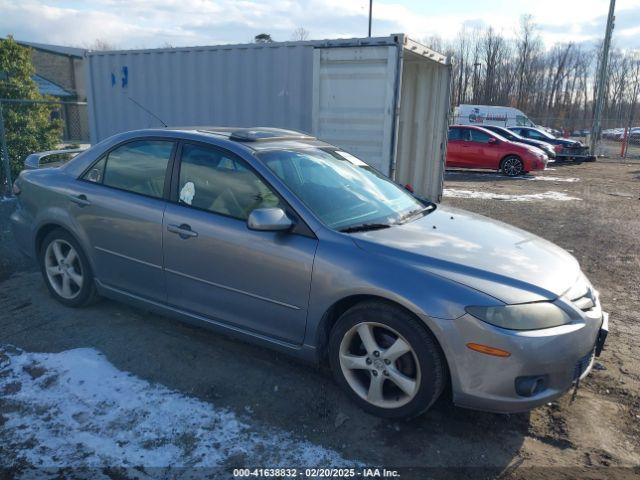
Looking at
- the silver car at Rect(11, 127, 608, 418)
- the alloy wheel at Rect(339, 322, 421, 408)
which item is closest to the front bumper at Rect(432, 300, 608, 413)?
the silver car at Rect(11, 127, 608, 418)

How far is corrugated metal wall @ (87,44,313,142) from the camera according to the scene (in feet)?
25.4

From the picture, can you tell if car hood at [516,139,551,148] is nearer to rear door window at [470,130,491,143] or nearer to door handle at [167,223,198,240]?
rear door window at [470,130,491,143]

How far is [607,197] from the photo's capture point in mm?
12508

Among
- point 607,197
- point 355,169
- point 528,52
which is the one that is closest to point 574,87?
point 528,52

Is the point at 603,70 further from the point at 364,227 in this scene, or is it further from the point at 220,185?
the point at 220,185

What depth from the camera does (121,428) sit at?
287 centimetres

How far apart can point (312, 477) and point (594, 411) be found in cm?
188

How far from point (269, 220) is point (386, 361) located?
108 cm

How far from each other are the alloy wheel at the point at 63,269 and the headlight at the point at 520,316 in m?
3.31

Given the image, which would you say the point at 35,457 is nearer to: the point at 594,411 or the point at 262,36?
the point at 594,411

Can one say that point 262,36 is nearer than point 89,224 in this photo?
No

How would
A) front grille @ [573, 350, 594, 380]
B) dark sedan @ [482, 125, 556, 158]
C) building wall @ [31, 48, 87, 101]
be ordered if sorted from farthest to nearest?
building wall @ [31, 48, 87, 101], dark sedan @ [482, 125, 556, 158], front grille @ [573, 350, 594, 380]

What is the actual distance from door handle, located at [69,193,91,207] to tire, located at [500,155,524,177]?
14.7m

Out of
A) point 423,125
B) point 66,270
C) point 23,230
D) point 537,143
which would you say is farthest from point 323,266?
point 537,143
